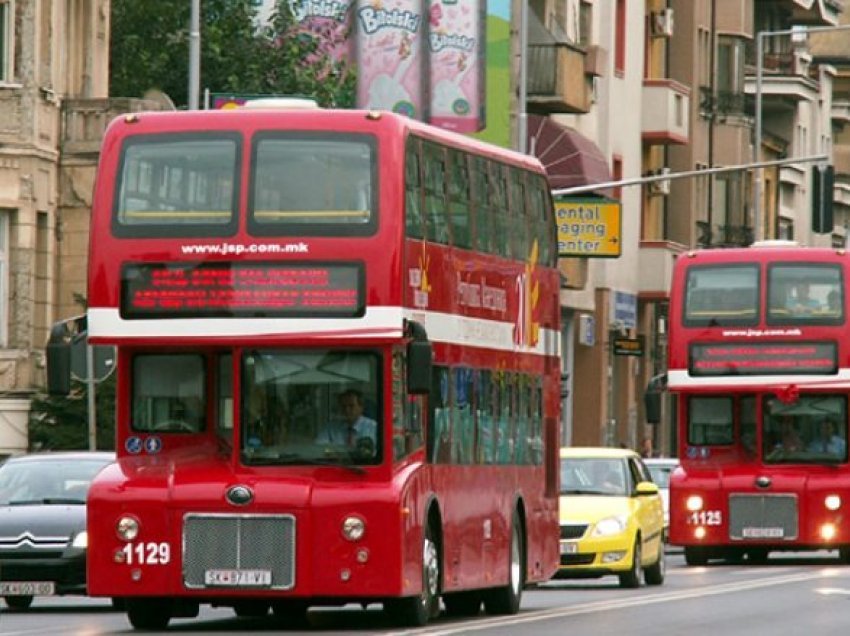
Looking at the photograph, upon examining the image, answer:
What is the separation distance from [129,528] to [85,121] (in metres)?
26.9

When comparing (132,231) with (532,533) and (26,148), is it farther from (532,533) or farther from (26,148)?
(26,148)

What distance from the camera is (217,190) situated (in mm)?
24734

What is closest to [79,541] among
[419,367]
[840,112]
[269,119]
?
[269,119]

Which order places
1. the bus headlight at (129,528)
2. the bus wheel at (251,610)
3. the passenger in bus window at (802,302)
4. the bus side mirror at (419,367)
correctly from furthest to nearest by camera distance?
the passenger in bus window at (802,302) → the bus wheel at (251,610) → the bus headlight at (129,528) → the bus side mirror at (419,367)

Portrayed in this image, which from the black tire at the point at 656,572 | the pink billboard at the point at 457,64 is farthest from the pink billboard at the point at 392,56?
the black tire at the point at 656,572

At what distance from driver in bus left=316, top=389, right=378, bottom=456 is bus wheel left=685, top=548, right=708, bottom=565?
70.1ft

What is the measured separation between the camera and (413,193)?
995 inches

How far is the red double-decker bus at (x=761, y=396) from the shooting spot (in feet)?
140

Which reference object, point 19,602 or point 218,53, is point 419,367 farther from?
point 218,53

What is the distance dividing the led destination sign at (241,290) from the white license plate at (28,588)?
5340 millimetres

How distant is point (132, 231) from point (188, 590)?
2632mm

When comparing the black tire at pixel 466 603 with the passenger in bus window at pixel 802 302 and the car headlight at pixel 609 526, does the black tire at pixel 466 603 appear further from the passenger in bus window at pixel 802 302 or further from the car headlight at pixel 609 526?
the passenger in bus window at pixel 802 302

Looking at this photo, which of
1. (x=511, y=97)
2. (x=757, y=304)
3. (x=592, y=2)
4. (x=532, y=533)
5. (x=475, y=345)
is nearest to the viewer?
(x=475, y=345)

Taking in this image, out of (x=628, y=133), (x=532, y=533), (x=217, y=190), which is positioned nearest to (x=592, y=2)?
(x=628, y=133)
